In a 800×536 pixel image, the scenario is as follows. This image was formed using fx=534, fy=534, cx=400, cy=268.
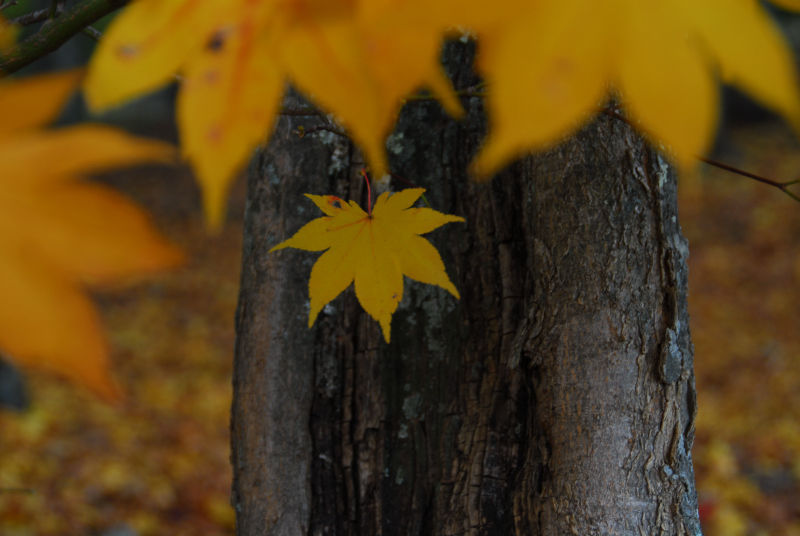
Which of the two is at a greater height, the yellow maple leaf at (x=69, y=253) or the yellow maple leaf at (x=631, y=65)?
the yellow maple leaf at (x=631, y=65)

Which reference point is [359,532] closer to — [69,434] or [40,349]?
[40,349]

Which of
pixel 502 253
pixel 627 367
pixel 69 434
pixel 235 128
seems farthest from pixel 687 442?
pixel 69 434

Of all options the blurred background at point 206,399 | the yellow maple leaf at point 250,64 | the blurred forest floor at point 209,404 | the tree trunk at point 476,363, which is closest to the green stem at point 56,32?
the yellow maple leaf at point 250,64

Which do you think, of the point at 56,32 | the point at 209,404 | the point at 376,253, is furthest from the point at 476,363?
the point at 209,404

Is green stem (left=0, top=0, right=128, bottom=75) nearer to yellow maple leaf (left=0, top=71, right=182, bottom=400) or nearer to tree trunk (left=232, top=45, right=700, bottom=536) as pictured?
yellow maple leaf (left=0, top=71, right=182, bottom=400)

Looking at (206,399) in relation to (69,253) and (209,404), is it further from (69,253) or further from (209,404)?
(69,253)

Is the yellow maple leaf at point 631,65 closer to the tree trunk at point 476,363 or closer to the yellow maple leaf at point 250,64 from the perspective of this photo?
the yellow maple leaf at point 250,64
